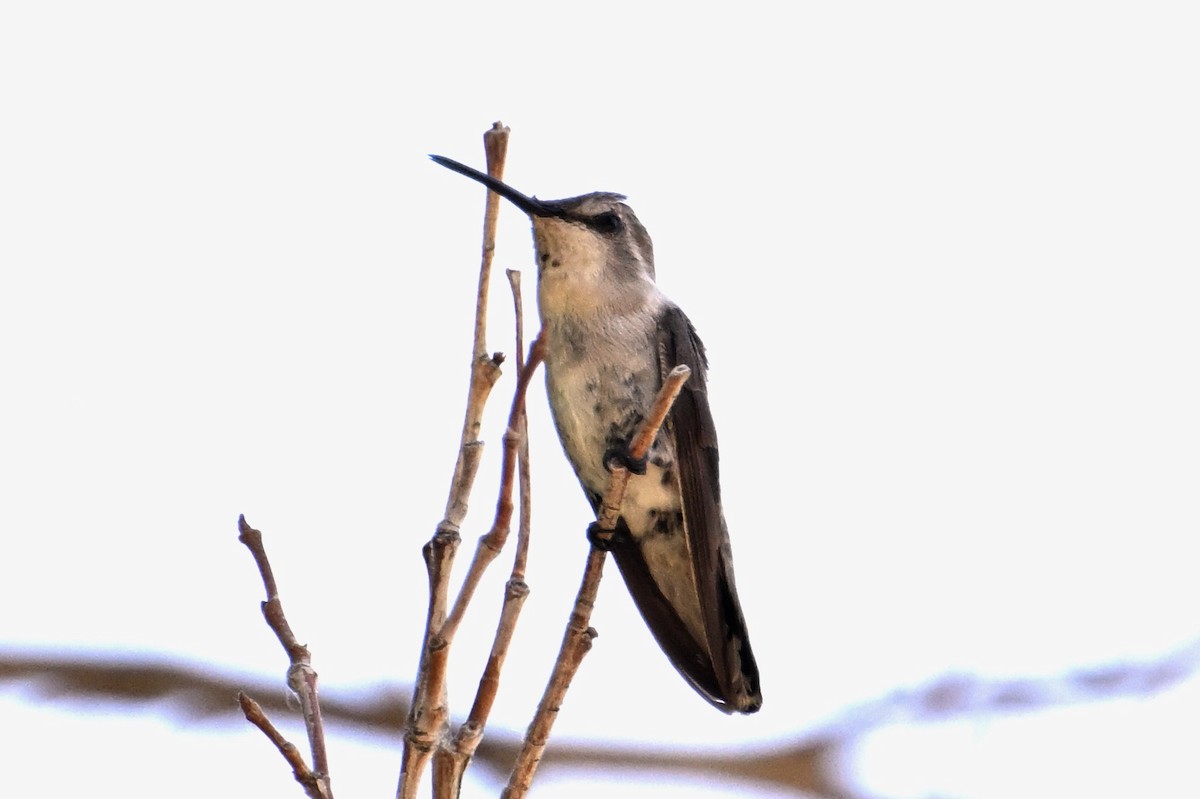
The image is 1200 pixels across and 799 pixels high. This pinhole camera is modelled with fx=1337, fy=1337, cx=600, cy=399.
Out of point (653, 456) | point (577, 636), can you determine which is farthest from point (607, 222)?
point (577, 636)

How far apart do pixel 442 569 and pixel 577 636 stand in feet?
1.11

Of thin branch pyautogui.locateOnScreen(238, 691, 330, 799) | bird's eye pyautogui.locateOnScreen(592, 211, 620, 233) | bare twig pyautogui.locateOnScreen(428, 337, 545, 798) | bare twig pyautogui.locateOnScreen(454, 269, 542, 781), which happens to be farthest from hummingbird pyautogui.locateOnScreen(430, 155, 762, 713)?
thin branch pyautogui.locateOnScreen(238, 691, 330, 799)

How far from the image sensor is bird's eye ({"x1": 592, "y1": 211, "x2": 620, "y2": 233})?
4.77 meters

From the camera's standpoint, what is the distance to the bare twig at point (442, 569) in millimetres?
1678

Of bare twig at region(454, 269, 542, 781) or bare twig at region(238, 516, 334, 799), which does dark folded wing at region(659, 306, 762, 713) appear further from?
bare twig at region(238, 516, 334, 799)

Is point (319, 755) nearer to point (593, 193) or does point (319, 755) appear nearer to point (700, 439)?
point (700, 439)

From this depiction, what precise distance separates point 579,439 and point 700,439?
1.22 feet

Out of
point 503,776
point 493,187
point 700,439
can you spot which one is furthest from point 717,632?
point 493,187

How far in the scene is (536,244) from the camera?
4598 millimetres

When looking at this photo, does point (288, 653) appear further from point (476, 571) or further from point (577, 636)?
point (577, 636)

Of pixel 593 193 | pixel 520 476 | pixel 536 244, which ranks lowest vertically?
pixel 520 476

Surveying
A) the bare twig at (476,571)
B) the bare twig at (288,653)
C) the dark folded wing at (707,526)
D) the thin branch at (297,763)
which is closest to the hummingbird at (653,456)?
the dark folded wing at (707,526)

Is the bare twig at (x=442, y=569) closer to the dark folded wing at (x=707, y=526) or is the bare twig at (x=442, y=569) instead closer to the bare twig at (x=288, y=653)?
the bare twig at (x=288, y=653)

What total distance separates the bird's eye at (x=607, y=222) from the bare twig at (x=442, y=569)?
2734mm
